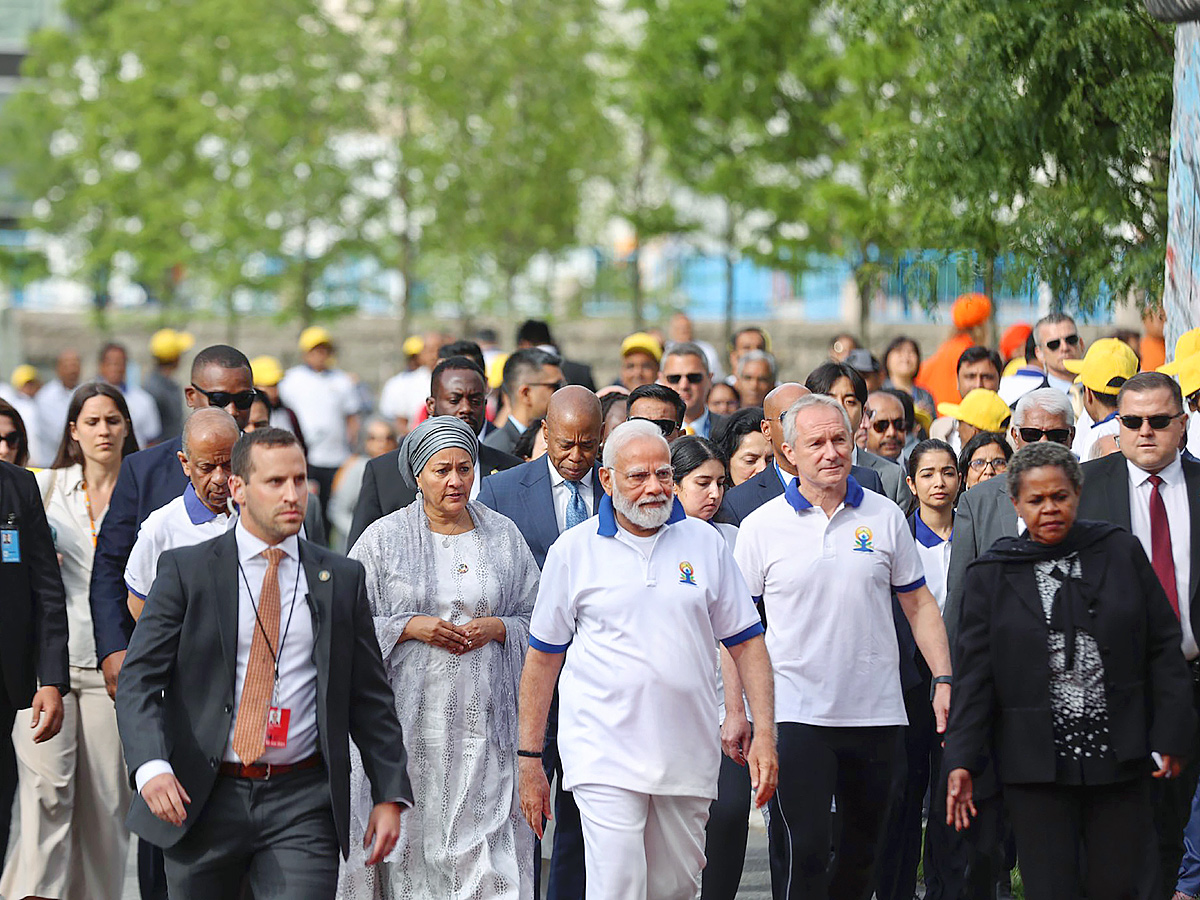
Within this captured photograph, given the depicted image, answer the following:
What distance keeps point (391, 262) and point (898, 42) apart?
10654mm

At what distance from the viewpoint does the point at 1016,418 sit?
9062mm

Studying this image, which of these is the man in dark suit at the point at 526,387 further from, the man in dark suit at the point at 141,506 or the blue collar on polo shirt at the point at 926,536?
the blue collar on polo shirt at the point at 926,536

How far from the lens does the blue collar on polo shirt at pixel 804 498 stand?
771 cm

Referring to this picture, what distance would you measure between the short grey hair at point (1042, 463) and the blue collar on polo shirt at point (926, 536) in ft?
7.31

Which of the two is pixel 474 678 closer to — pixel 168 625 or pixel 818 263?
pixel 168 625

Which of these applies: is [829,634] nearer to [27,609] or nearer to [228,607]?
[228,607]

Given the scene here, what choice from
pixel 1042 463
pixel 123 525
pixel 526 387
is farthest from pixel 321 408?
pixel 1042 463

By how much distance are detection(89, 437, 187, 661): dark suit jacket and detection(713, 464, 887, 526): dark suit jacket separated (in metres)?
2.42

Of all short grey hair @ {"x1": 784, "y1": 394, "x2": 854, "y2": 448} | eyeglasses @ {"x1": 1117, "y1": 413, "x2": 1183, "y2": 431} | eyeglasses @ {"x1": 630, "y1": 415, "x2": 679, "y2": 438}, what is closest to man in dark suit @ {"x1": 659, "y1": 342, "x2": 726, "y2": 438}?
eyeglasses @ {"x1": 630, "y1": 415, "x2": 679, "y2": 438}

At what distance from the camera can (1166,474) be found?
7824 millimetres

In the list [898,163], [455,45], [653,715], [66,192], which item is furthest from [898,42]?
[66,192]

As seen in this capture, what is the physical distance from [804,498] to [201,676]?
265 centimetres

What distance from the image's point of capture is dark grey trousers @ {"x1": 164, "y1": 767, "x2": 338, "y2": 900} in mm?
6199

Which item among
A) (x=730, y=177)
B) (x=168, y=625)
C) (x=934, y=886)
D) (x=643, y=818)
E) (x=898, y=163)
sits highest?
A: (x=730, y=177)
